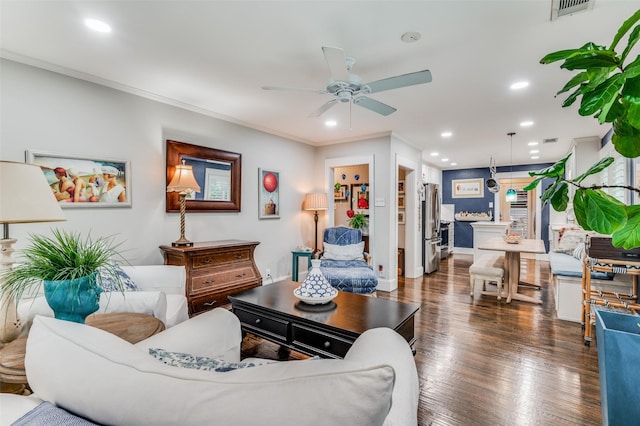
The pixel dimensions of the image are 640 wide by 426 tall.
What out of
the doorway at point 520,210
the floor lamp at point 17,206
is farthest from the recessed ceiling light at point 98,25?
the doorway at point 520,210

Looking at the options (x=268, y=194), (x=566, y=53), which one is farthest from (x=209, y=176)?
(x=566, y=53)

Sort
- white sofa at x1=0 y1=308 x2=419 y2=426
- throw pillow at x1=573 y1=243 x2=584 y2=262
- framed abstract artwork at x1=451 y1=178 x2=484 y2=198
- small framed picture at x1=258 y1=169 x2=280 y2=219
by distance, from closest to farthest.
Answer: white sofa at x1=0 y1=308 x2=419 y2=426 → throw pillow at x1=573 y1=243 x2=584 y2=262 → small framed picture at x1=258 y1=169 x2=280 y2=219 → framed abstract artwork at x1=451 y1=178 x2=484 y2=198

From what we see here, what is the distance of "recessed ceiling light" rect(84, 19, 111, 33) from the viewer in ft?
6.48

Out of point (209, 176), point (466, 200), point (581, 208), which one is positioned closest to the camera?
point (581, 208)

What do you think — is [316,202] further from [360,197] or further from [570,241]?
[570,241]

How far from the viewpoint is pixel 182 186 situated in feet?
10.3

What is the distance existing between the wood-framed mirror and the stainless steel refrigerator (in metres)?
3.71

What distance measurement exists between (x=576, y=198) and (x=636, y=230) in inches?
5.5

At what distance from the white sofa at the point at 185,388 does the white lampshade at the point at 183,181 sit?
2.51m

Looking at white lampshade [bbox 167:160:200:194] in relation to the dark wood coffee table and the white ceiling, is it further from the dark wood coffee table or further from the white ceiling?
the dark wood coffee table

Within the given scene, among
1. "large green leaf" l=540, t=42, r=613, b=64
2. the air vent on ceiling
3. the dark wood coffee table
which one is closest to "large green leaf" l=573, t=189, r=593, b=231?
"large green leaf" l=540, t=42, r=613, b=64

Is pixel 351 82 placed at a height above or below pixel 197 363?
above

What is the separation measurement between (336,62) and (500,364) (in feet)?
8.71

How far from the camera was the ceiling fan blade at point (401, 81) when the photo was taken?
2.05 metres
